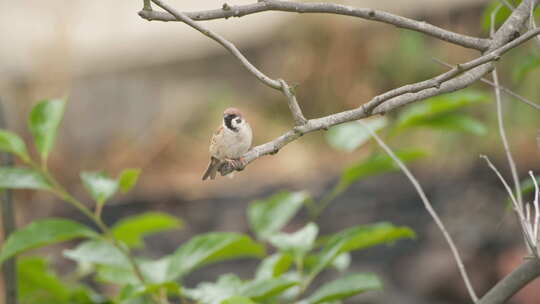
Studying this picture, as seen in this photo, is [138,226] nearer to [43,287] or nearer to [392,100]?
[43,287]

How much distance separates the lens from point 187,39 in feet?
27.6

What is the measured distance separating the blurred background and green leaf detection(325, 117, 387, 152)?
7.26ft

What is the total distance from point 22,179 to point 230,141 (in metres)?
0.48

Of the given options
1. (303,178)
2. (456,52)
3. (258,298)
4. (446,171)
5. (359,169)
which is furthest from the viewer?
(456,52)

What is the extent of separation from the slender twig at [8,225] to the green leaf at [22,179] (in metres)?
0.21

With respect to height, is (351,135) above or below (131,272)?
above

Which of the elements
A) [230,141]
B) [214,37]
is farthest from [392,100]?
[230,141]

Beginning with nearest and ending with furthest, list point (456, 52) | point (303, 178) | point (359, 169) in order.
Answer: point (359, 169)
point (303, 178)
point (456, 52)

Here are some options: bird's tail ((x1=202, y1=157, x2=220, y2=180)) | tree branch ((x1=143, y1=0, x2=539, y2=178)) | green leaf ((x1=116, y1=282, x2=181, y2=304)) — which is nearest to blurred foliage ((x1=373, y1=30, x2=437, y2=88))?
bird's tail ((x1=202, y1=157, x2=220, y2=180))

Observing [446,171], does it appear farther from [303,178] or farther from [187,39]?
[187,39]

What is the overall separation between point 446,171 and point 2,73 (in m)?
4.66

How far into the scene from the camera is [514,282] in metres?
1.25

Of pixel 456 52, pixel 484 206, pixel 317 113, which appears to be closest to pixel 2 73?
pixel 317 113

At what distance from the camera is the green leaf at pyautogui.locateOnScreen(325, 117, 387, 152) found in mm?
1963
